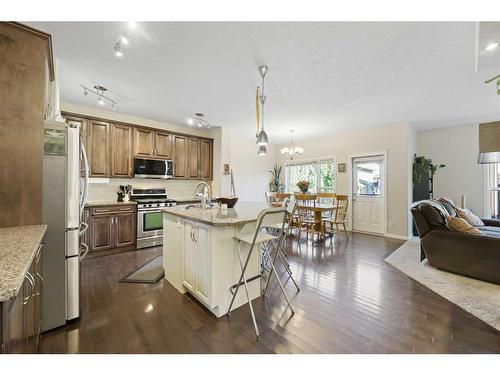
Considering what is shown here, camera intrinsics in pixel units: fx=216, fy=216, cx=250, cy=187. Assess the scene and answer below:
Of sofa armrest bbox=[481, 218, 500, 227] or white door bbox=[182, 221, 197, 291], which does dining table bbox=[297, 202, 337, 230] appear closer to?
sofa armrest bbox=[481, 218, 500, 227]

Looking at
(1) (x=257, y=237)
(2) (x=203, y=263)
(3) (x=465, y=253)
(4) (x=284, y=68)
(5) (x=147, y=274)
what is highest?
(4) (x=284, y=68)

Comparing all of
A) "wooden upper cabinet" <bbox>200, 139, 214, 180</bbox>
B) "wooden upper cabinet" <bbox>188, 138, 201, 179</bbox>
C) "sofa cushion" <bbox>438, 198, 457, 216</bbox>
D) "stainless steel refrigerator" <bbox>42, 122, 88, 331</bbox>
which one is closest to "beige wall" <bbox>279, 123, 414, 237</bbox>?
"sofa cushion" <bbox>438, 198, 457, 216</bbox>

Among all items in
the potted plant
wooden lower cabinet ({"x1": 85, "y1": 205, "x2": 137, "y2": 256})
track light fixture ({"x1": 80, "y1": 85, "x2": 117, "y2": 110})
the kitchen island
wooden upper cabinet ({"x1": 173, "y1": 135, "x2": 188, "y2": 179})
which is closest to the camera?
the kitchen island

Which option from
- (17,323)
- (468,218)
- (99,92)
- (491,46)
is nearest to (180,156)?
(99,92)

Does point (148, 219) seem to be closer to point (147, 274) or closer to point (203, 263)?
point (147, 274)

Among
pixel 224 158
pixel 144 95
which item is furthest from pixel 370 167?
pixel 144 95

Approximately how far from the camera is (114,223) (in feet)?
12.4

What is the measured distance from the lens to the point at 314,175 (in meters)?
6.60

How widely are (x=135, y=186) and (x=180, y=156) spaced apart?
1134mm

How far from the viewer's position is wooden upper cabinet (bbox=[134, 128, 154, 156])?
14.1 feet

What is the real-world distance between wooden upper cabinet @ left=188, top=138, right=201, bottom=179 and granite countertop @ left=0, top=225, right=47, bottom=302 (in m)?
3.51

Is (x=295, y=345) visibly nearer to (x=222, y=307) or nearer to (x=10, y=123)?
(x=222, y=307)

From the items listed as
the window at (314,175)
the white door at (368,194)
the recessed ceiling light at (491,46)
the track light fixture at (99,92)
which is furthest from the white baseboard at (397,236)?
the track light fixture at (99,92)
